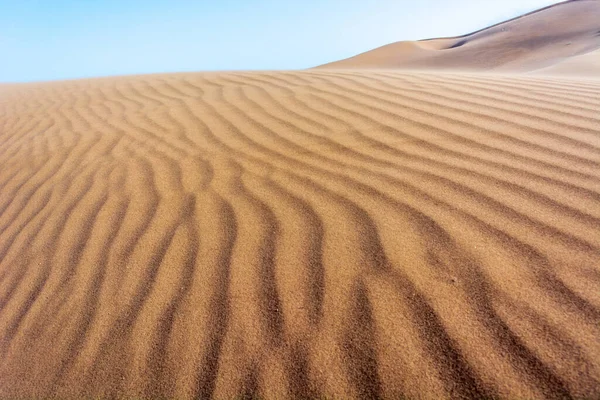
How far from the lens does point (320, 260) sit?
5.10 ft

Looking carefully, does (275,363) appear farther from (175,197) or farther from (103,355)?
(175,197)

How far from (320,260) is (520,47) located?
16.2 meters

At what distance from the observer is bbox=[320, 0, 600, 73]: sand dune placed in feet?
41.3

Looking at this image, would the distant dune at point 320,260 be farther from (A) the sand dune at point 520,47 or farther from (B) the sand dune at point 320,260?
(A) the sand dune at point 520,47

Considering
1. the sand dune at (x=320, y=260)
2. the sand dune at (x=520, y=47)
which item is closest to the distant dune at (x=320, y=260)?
the sand dune at (x=320, y=260)

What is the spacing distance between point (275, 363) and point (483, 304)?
654mm

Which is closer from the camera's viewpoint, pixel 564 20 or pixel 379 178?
pixel 379 178

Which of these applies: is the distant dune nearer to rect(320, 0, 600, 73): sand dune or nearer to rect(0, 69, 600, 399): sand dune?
rect(0, 69, 600, 399): sand dune

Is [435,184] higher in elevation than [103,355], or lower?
higher

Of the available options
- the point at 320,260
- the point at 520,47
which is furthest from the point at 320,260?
the point at 520,47

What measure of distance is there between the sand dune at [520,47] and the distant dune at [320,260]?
10.3m

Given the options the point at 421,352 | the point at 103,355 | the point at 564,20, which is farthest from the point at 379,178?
the point at 564,20

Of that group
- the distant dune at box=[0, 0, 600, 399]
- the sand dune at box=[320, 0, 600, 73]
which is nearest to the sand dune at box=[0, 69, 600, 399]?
the distant dune at box=[0, 0, 600, 399]

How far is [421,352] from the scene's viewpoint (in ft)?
3.70
